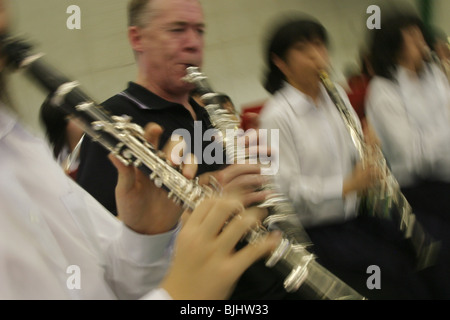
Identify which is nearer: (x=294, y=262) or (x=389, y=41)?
(x=294, y=262)

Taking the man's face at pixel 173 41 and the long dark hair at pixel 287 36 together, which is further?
the long dark hair at pixel 287 36

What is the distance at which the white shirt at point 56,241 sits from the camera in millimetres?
602

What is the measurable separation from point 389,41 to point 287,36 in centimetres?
60

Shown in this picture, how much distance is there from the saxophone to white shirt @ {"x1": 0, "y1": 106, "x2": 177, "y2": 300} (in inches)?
3.9

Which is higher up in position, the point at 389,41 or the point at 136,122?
the point at 389,41

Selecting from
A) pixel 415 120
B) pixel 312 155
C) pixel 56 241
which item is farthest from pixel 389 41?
pixel 56 241

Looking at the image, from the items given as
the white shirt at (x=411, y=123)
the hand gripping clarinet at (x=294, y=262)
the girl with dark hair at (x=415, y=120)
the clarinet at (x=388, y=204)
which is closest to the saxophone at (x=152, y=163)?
the hand gripping clarinet at (x=294, y=262)

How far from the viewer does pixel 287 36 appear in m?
1.43

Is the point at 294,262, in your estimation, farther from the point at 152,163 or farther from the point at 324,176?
the point at 324,176

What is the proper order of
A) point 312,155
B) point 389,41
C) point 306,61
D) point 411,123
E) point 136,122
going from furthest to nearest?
point 389,41 < point 411,123 < point 306,61 < point 312,155 < point 136,122

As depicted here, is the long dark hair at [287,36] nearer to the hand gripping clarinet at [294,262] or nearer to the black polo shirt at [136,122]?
the black polo shirt at [136,122]

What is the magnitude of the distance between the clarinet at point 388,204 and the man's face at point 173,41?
44cm

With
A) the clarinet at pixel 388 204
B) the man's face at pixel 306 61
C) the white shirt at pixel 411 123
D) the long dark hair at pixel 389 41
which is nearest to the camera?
the clarinet at pixel 388 204
